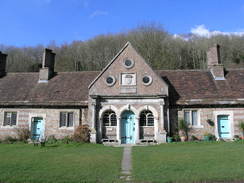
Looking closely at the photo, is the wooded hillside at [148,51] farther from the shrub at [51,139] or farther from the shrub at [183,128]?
the shrub at [51,139]

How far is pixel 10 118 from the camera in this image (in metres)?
22.4

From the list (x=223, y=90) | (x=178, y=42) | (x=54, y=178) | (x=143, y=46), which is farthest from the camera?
(x=178, y=42)

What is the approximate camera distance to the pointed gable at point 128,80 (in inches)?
818

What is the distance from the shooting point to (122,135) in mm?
20578

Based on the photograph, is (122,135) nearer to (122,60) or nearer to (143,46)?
(122,60)

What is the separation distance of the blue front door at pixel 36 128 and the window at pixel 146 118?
367 inches

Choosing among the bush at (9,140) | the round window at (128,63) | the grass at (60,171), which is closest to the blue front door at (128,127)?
the round window at (128,63)

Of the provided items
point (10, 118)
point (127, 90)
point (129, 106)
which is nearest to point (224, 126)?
point (129, 106)

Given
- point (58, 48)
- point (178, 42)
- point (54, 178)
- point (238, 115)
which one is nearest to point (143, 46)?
point (178, 42)

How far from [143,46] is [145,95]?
2796 cm

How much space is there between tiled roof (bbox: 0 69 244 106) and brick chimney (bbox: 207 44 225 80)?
52 centimetres

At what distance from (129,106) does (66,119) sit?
5.96 metres

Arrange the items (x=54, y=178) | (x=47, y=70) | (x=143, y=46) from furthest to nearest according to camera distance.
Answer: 1. (x=143, y=46)
2. (x=47, y=70)
3. (x=54, y=178)

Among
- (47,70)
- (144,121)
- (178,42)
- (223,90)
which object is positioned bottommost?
(144,121)
